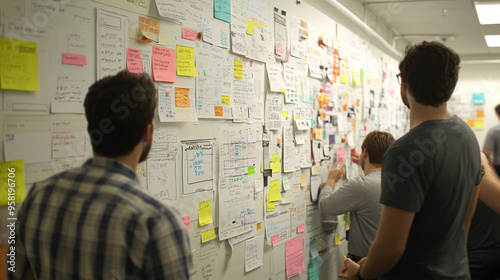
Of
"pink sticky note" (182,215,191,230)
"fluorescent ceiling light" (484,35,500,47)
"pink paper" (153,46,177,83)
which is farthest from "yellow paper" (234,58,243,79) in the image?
"fluorescent ceiling light" (484,35,500,47)

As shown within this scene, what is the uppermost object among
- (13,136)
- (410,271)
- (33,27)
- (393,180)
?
(33,27)

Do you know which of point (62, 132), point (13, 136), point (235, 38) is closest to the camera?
point (13, 136)

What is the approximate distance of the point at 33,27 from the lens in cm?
118

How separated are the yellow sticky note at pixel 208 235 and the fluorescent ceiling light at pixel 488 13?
11.6 ft

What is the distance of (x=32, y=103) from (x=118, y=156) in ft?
1.58

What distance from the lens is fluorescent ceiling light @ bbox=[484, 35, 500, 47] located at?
17.4ft

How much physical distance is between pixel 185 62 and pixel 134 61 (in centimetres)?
28

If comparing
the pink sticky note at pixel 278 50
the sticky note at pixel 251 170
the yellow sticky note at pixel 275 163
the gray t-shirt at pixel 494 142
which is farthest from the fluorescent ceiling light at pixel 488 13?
the sticky note at pixel 251 170

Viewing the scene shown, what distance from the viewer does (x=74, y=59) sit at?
1289mm

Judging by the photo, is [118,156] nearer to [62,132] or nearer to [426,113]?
[62,132]

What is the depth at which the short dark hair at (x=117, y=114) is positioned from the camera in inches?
34.5

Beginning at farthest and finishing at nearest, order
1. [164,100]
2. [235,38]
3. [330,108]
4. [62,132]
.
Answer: [330,108]
[235,38]
[164,100]
[62,132]

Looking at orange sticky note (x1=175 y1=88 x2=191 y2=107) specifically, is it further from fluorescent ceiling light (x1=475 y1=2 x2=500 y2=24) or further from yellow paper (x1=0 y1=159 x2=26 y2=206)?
fluorescent ceiling light (x1=475 y1=2 x2=500 y2=24)

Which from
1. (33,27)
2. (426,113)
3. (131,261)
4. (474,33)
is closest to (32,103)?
(33,27)
